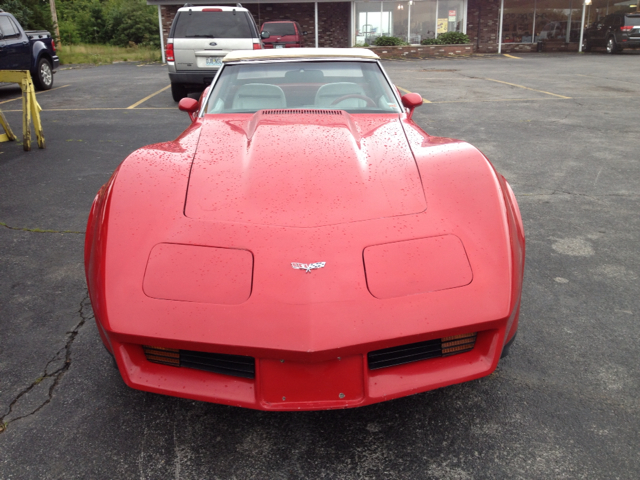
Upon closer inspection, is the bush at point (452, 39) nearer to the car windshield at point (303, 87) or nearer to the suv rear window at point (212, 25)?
the suv rear window at point (212, 25)

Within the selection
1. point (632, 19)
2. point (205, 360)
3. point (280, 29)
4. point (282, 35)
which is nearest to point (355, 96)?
point (205, 360)

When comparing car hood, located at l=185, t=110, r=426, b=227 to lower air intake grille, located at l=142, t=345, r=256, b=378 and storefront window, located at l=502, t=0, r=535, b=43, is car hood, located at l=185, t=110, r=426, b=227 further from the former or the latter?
storefront window, located at l=502, t=0, r=535, b=43

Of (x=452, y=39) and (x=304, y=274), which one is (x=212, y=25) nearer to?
(x=304, y=274)

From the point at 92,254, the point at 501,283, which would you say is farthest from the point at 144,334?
the point at 501,283

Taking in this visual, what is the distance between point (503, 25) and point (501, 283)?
96.4 ft

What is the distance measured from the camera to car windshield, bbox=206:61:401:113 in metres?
3.56

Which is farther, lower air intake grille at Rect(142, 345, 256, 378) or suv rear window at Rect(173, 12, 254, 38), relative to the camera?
suv rear window at Rect(173, 12, 254, 38)

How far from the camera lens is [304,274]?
1.89 meters

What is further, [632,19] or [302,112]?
[632,19]

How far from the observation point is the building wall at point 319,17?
87.7 ft

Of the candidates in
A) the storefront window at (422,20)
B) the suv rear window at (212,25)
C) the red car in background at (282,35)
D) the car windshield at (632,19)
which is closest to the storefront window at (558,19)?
the car windshield at (632,19)

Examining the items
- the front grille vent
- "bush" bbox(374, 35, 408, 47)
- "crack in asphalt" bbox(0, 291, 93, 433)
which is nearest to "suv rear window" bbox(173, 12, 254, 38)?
the front grille vent

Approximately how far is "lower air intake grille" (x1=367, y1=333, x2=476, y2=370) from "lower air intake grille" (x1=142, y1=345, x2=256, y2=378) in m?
0.42

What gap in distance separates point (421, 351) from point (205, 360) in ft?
2.45
